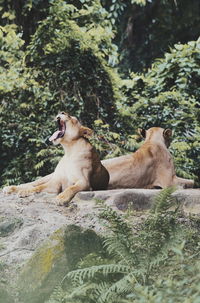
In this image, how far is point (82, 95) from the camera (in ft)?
41.1

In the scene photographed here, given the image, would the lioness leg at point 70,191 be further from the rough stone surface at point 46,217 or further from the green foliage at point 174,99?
the green foliage at point 174,99

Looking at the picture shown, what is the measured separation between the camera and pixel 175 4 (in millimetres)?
17562

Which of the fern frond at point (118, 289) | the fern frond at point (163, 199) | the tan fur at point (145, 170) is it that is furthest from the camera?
the tan fur at point (145, 170)

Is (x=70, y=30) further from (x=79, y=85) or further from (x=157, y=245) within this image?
(x=157, y=245)

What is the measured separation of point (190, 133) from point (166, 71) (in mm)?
1335

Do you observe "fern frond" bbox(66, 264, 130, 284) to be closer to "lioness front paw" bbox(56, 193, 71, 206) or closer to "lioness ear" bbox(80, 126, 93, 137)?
"lioness front paw" bbox(56, 193, 71, 206)

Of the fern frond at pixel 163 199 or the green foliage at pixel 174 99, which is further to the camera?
the green foliage at pixel 174 99

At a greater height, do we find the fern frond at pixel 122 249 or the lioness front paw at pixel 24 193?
the lioness front paw at pixel 24 193

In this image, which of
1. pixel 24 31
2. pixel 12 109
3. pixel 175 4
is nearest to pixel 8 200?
pixel 12 109

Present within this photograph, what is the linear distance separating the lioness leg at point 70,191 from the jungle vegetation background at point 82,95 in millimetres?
3766

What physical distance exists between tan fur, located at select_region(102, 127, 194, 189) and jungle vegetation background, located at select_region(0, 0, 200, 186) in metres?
2.62

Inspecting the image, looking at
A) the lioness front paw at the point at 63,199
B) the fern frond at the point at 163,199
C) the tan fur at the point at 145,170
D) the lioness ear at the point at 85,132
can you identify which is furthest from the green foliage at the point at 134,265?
the tan fur at the point at 145,170

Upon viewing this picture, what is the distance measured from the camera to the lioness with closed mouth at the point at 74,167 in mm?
7715

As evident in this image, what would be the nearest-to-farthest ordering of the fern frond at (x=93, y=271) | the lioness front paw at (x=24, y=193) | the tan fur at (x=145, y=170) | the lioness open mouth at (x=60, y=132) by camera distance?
the fern frond at (x=93, y=271) → the lioness front paw at (x=24, y=193) → the lioness open mouth at (x=60, y=132) → the tan fur at (x=145, y=170)
